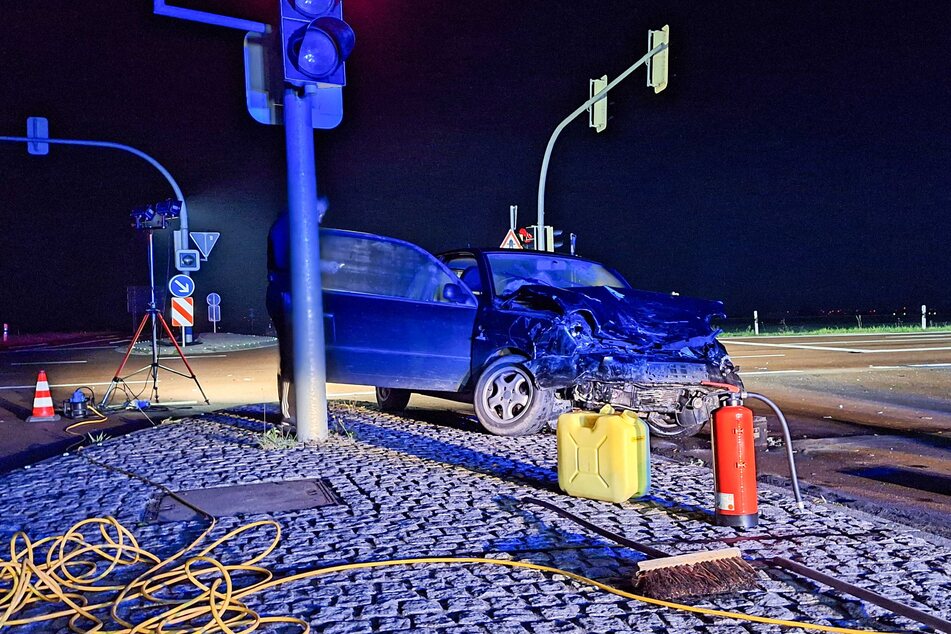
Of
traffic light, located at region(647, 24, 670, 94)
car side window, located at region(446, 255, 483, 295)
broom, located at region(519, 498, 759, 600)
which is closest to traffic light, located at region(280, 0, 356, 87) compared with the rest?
car side window, located at region(446, 255, 483, 295)

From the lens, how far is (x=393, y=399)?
10.4m

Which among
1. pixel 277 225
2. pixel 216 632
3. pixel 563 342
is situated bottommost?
pixel 216 632

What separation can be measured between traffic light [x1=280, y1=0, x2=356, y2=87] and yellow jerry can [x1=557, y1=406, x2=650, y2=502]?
3.77m

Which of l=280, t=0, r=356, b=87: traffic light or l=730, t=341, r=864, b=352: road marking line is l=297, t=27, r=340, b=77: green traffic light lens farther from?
l=730, t=341, r=864, b=352: road marking line

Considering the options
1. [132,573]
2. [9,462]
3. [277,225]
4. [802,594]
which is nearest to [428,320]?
[277,225]

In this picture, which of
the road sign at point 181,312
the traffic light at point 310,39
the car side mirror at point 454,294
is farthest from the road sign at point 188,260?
the traffic light at point 310,39

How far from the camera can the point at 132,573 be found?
14.2 ft

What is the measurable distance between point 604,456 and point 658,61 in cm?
1065

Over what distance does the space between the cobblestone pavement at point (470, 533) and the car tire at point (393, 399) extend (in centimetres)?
212

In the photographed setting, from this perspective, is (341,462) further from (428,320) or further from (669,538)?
(669,538)

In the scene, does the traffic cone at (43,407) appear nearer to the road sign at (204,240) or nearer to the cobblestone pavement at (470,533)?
the cobblestone pavement at (470,533)

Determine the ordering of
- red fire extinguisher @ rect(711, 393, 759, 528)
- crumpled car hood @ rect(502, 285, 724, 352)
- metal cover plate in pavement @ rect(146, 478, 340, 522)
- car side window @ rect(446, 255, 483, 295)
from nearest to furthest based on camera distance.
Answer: red fire extinguisher @ rect(711, 393, 759, 528)
metal cover plate in pavement @ rect(146, 478, 340, 522)
crumpled car hood @ rect(502, 285, 724, 352)
car side window @ rect(446, 255, 483, 295)

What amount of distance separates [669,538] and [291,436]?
440cm

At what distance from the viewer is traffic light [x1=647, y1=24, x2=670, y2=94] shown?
47.8 ft
